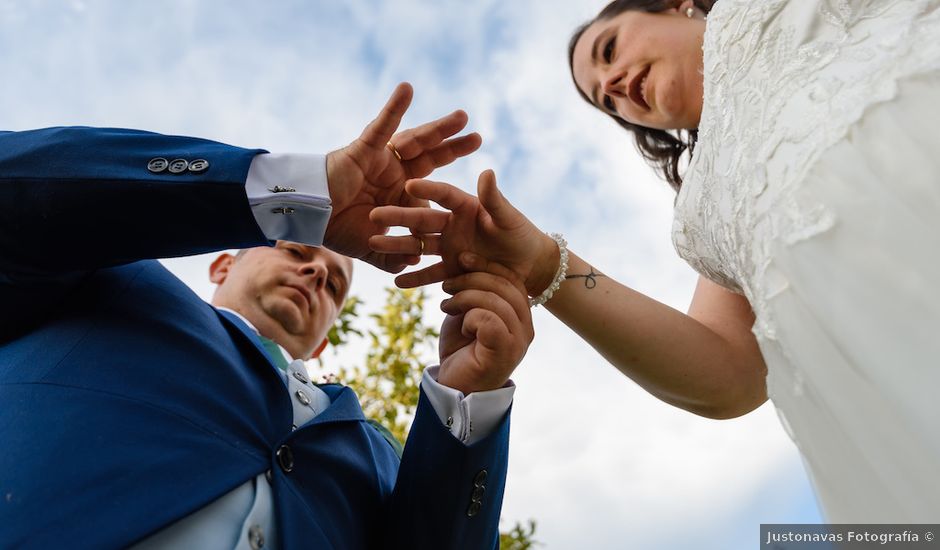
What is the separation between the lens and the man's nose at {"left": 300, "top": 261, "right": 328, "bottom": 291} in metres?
3.53

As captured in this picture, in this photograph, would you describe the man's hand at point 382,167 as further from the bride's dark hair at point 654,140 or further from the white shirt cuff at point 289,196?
the bride's dark hair at point 654,140

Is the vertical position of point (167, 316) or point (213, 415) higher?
point (167, 316)

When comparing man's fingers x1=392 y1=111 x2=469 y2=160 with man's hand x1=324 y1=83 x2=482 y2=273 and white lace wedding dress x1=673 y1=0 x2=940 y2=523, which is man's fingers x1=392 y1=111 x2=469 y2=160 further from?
white lace wedding dress x1=673 y1=0 x2=940 y2=523

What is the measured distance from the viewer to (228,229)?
1.96m

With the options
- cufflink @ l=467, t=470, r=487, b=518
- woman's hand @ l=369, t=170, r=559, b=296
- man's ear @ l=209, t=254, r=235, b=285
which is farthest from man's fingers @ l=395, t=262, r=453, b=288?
man's ear @ l=209, t=254, r=235, b=285

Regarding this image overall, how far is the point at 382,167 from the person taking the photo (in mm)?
2266

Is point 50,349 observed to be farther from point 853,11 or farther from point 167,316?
point 853,11

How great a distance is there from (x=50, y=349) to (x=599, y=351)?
4.96ft

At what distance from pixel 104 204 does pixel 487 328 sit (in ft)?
3.34

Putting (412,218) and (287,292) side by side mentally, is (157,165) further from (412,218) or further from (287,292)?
(287,292)

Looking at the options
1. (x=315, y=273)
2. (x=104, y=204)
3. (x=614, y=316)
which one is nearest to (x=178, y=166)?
(x=104, y=204)

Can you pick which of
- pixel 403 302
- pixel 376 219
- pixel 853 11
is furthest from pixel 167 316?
pixel 403 302

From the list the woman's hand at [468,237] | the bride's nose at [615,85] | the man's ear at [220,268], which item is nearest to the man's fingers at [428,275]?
the woman's hand at [468,237]

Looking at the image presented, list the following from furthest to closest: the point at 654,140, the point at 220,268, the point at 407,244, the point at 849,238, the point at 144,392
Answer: the point at 220,268
the point at 654,140
the point at 407,244
the point at 144,392
the point at 849,238
